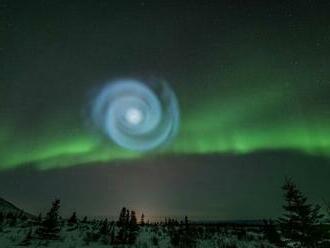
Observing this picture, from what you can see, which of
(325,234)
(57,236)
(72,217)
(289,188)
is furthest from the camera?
(72,217)

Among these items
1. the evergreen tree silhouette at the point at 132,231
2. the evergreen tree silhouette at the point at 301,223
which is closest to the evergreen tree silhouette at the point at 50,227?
the evergreen tree silhouette at the point at 132,231

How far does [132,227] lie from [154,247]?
4.15m

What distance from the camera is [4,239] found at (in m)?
18.6

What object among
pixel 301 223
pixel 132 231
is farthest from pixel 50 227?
pixel 301 223

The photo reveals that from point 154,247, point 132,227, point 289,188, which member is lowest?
point 154,247

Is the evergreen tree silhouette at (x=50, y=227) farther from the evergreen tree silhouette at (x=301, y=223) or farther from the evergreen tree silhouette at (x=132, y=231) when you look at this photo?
the evergreen tree silhouette at (x=301, y=223)

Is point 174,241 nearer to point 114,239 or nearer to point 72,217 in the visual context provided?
point 114,239

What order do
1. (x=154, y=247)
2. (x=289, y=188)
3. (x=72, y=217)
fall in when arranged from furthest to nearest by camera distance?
(x=72, y=217), (x=154, y=247), (x=289, y=188)

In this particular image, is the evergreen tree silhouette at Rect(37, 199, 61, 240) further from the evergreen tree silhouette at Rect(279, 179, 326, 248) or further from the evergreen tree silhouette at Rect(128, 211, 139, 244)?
the evergreen tree silhouette at Rect(279, 179, 326, 248)

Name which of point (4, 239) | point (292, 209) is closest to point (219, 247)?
point (292, 209)

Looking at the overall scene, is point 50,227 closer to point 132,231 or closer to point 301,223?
point 132,231

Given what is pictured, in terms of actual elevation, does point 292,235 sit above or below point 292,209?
below

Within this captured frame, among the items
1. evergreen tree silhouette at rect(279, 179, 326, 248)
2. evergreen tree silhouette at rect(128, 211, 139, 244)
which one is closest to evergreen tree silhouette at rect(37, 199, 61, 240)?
evergreen tree silhouette at rect(128, 211, 139, 244)

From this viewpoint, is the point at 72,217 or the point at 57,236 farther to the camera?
the point at 72,217
